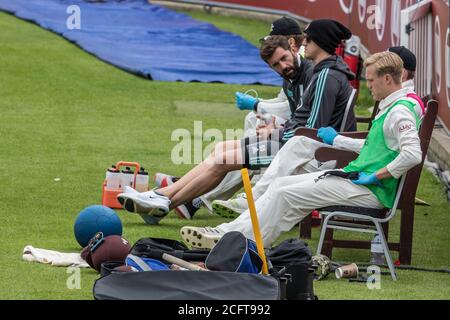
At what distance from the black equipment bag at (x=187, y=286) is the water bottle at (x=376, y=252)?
2238mm

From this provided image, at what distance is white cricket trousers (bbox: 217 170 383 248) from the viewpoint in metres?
8.57

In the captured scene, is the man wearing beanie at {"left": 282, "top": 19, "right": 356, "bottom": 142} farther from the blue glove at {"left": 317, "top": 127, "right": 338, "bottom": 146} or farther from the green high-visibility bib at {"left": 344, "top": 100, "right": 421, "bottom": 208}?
the green high-visibility bib at {"left": 344, "top": 100, "right": 421, "bottom": 208}

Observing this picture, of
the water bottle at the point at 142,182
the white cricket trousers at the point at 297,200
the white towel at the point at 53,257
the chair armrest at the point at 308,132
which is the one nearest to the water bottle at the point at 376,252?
the white cricket trousers at the point at 297,200

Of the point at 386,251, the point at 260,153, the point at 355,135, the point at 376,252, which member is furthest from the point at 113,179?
the point at 386,251

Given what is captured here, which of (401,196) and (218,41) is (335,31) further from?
(218,41)

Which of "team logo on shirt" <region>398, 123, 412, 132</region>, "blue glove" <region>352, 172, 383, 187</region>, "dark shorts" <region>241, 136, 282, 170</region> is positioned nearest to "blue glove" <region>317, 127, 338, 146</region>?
"blue glove" <region>352, 172, 383, 187</region>

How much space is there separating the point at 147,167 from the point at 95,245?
4257 millimetres

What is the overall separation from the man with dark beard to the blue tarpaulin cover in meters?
8.02

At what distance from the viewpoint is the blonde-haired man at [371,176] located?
8453 millimetres

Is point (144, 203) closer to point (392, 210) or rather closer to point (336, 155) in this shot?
point (336, 155)

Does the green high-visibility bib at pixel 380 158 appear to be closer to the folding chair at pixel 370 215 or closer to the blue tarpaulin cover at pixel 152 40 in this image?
the folding chair at pixel 370 215

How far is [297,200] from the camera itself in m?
8.64

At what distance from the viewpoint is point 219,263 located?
7242 mm

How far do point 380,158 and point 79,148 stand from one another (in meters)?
5.56
